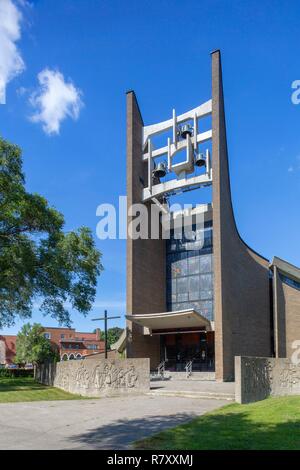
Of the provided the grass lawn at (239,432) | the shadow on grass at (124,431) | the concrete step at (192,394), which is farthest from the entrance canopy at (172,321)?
the grass lawn at (239,432)

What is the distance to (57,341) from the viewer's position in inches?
3295

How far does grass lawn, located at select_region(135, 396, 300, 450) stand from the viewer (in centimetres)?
769

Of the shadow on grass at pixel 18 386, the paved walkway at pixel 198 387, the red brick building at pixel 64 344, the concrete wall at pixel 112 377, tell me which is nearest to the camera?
the concrete wall at pixel 112 377

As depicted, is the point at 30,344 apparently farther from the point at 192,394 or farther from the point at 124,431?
the point at 124,431

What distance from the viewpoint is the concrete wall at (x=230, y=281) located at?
29.1m

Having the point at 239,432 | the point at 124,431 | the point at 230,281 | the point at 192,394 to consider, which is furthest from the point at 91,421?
the point at 230,281

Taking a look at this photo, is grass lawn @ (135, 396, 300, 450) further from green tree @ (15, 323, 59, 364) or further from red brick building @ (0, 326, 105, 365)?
red brick building @ (0, 326, 105, 365)

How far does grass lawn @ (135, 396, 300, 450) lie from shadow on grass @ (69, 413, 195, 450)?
36cm

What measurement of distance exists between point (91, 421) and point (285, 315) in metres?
31.1

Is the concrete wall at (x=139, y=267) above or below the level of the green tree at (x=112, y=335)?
above

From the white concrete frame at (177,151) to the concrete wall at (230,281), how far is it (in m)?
1.49

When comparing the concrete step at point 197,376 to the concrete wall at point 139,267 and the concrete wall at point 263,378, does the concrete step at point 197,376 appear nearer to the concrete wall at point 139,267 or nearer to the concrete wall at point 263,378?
the concrete wall at point 139,267
